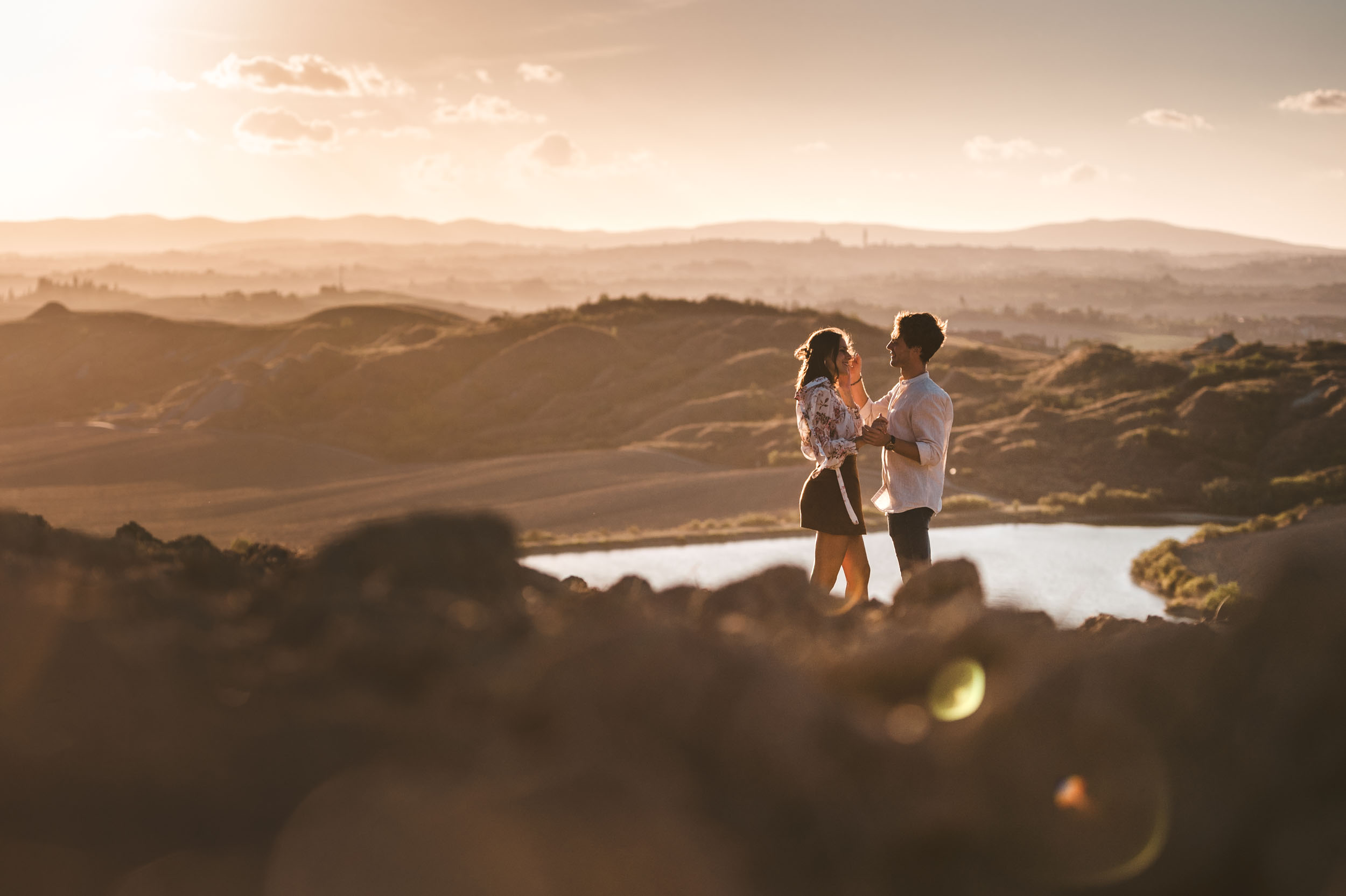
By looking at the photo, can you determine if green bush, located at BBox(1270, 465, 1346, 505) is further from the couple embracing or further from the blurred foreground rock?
the blurred foreground rock

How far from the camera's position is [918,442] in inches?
179

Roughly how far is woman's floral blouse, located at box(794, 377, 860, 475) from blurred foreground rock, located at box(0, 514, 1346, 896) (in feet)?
6.58

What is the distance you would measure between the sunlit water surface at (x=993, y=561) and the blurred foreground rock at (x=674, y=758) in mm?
6942

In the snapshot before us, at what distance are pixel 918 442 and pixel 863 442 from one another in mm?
259

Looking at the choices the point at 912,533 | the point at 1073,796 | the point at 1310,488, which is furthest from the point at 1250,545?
the point at 1073,796

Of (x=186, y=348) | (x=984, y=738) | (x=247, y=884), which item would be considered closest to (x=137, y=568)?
(x=247, y=884)

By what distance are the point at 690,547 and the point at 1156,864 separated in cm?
1050

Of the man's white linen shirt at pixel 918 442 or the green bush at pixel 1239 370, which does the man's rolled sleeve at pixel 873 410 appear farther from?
the green bush at pixel 1239 370

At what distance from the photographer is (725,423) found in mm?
30438

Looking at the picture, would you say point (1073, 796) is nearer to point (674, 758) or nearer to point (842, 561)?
point (674, 758)

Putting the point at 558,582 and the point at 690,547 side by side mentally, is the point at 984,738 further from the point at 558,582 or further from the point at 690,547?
the point at 690,547

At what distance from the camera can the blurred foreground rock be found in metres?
1.81

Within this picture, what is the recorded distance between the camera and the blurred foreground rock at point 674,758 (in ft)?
5.93

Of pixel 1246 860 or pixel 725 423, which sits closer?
pixel 1246 860
